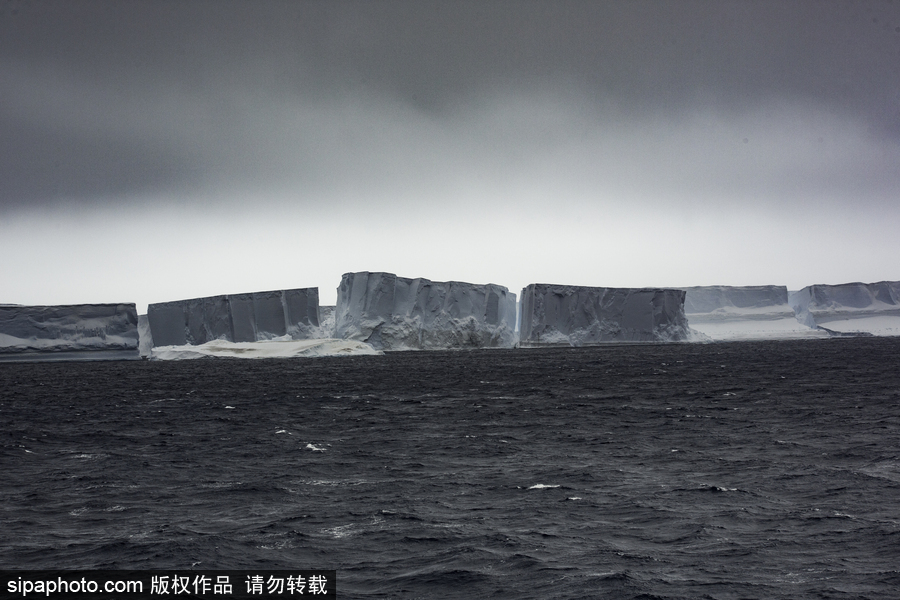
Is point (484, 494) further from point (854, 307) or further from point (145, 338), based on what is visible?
point (854, 307)

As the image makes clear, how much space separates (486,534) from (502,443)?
5.57 metres

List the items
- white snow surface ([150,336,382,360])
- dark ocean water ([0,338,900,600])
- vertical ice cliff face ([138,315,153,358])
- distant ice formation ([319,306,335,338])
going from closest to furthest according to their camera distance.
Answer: dark ocean water ([0,338,900,600])
white snow surface ([150,336,382,360])
vertical ice cliff face ([138,315,153,358])
distant ice formation ([319,306,335,338])

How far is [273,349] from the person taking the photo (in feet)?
142

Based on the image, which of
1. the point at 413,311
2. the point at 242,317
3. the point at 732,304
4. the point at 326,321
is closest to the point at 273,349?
the point at 242,317

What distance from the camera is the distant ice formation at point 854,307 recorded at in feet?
199

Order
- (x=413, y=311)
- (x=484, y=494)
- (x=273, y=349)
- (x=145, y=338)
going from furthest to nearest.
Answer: (x=145, y=338) < (x=413, y=311) < (x=273, y=349) < (x=484, y=494)

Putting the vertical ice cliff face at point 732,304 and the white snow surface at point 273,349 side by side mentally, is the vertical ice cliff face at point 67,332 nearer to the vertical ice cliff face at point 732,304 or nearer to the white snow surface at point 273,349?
the white snow surface at point 273,349

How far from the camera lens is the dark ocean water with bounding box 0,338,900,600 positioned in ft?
19.9

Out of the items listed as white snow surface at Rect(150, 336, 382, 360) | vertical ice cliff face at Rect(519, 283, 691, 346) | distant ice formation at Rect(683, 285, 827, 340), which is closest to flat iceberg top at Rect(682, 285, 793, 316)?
distant ice formation at Rect(683, 285, 827, 340)

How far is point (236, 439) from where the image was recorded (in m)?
13.7

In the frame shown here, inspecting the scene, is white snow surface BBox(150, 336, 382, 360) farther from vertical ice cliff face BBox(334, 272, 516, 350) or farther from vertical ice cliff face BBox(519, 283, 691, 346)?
vertical ice cliff face BBox(519, 283, 691, 346)

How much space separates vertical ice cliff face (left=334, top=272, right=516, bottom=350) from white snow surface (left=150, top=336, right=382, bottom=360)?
3.14 feet

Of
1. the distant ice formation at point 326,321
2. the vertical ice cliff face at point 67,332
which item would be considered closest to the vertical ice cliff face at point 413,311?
the distant ice formation at point 326,321

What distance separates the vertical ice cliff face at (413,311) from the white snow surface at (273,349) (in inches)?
37.7
